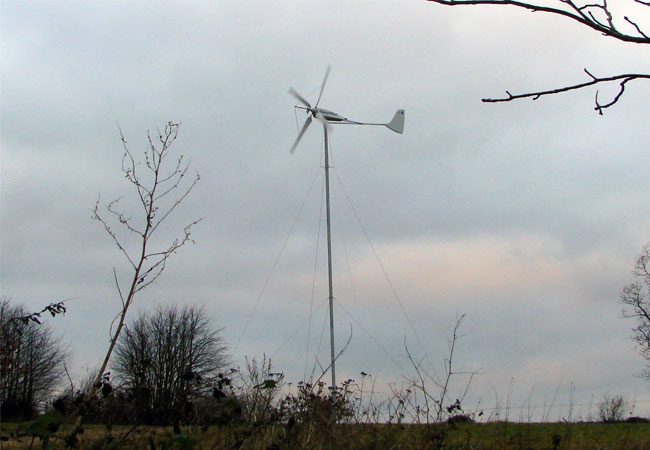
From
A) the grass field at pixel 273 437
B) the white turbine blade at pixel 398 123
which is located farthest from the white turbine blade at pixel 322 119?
the grass field at pixel 273 437

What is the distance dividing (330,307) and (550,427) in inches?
348

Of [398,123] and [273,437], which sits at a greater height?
[398,123]

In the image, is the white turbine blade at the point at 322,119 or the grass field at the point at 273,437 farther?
the white turbine blade at the point at 322,119

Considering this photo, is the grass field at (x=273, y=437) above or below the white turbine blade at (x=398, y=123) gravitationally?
below

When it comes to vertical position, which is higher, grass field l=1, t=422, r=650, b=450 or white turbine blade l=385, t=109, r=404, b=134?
white turbine blade l=385, t=109, r=404, b=134

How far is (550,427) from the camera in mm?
10211

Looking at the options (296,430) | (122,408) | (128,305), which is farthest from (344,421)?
(128,305)

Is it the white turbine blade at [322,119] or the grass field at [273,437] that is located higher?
the white turbine blade at [322,119]

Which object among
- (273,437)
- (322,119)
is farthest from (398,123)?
(273,437)

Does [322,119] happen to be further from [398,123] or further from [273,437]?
[273,437]

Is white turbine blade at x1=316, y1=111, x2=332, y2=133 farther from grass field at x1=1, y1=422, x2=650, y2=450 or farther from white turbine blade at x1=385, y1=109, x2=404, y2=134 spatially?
grass field at x1=1, y1=422, x2=650, y2=450

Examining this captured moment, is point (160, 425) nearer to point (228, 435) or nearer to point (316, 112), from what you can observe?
point (228, 435)

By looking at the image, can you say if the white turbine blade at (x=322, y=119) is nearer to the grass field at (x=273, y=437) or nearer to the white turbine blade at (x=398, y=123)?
the white turbine blade at (x=398, y=123)

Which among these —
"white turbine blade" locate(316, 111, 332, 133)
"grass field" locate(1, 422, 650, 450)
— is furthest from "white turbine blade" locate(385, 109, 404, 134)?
"grass field" locate(1, 422, 650, 450)
